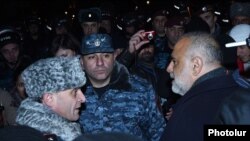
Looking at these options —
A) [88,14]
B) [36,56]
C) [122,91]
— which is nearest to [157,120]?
[122,91]

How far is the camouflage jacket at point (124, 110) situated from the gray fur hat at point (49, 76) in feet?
3.67

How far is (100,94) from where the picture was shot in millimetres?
4473

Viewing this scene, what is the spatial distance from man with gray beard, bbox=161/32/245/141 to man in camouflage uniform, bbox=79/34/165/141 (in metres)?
0.62

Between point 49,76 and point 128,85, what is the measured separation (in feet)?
4.44

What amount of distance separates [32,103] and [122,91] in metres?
1.39

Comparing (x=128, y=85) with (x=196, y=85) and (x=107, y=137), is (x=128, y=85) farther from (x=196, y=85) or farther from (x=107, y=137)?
(x=107, y=137)

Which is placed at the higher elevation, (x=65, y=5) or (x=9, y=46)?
(x=65, y=5)

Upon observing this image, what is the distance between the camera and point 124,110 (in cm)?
434

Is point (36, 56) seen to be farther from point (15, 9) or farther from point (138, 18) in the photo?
point (15, 9)

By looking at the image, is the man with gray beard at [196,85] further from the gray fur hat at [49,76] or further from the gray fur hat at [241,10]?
the gray fur hat at [241,10]

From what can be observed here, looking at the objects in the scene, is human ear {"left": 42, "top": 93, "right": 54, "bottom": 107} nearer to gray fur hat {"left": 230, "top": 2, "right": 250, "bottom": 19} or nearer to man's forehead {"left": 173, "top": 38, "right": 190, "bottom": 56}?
man's forehead {"left": 173, "top": 38, "right": 190, "bottom": 56}

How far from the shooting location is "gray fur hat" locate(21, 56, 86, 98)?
3.18 meters

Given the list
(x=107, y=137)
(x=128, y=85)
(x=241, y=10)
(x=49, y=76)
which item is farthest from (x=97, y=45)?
(x=241, y=10)

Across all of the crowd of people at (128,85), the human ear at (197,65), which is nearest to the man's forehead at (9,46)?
the crowd of people at (128,85)
